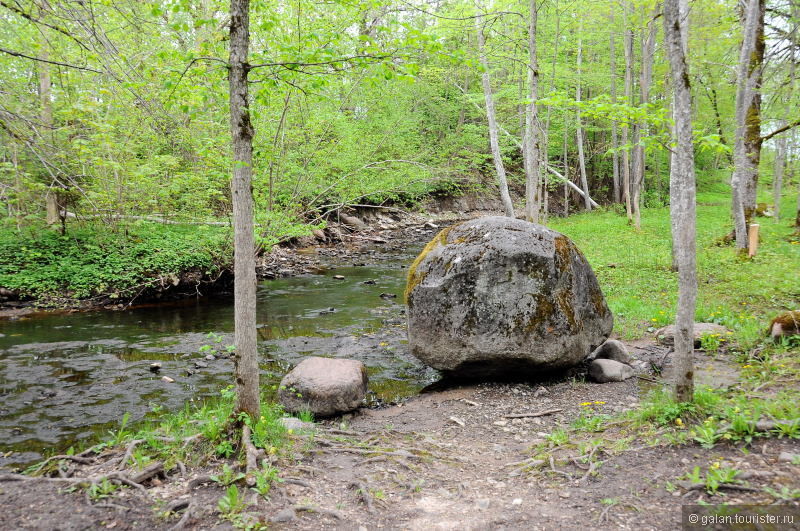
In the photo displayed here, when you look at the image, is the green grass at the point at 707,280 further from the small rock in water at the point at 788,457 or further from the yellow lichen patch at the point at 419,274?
the yellow lichen patch at the point at 419,274

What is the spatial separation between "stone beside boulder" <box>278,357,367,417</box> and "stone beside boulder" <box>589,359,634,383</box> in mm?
3517

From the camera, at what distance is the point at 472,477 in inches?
175

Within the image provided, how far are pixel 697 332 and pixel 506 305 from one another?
11.1 feet

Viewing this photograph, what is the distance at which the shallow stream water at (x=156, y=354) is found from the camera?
21.4 ft

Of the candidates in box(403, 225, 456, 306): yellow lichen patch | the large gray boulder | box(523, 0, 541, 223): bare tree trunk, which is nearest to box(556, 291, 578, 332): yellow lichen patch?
the large gray boulder

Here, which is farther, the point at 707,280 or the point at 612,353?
the point at 707,280

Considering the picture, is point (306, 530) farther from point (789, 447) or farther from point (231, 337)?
point (231, 337)

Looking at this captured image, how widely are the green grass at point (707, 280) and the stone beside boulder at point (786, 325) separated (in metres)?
0.34

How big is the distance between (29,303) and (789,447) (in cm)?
1560

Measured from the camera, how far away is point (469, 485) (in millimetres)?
4270

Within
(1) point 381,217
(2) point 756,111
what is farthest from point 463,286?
(1) point 381,217

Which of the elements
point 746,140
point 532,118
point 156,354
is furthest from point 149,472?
point 746,140

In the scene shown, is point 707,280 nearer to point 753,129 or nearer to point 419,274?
point 753,129

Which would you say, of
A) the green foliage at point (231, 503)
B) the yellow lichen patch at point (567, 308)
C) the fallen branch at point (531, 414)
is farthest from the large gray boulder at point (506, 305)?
the green foliage at point (231, 503)
